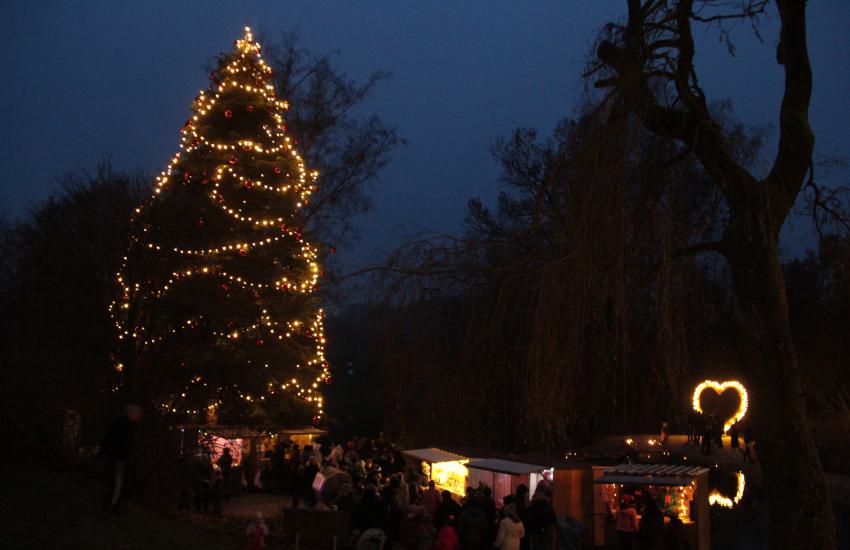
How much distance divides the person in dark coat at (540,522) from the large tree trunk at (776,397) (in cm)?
739

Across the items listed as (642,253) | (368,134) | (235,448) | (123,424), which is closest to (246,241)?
(235,448)

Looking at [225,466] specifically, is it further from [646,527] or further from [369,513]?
[646,527]

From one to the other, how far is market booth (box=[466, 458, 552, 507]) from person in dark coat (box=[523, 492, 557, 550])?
112 cm

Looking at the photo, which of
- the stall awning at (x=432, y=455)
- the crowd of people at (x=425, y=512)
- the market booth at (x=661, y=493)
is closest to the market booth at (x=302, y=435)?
the crowd of people at (x=425, y=512)

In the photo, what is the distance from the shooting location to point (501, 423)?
21.5ft

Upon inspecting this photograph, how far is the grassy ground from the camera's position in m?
7.46

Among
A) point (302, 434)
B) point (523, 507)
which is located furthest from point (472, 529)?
point (302, 434)

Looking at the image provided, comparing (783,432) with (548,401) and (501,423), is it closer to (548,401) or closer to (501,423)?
(548,401)

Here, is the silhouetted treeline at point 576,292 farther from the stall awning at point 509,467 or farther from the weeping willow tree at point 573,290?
the stall awning at point 509,467

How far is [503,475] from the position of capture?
14.8 m

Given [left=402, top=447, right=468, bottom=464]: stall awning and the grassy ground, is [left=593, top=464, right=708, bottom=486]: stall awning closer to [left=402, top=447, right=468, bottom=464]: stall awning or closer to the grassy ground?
[left=402, top=447, right=468, bottom=464]: stall awning

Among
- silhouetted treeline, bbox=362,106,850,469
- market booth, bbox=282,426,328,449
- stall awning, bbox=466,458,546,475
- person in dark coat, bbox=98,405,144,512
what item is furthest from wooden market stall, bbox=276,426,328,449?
silhouetted treeline, bbox=362,106,850,469

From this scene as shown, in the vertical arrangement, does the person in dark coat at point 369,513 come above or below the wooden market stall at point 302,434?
below

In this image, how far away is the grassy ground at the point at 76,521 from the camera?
→ 7.46m
